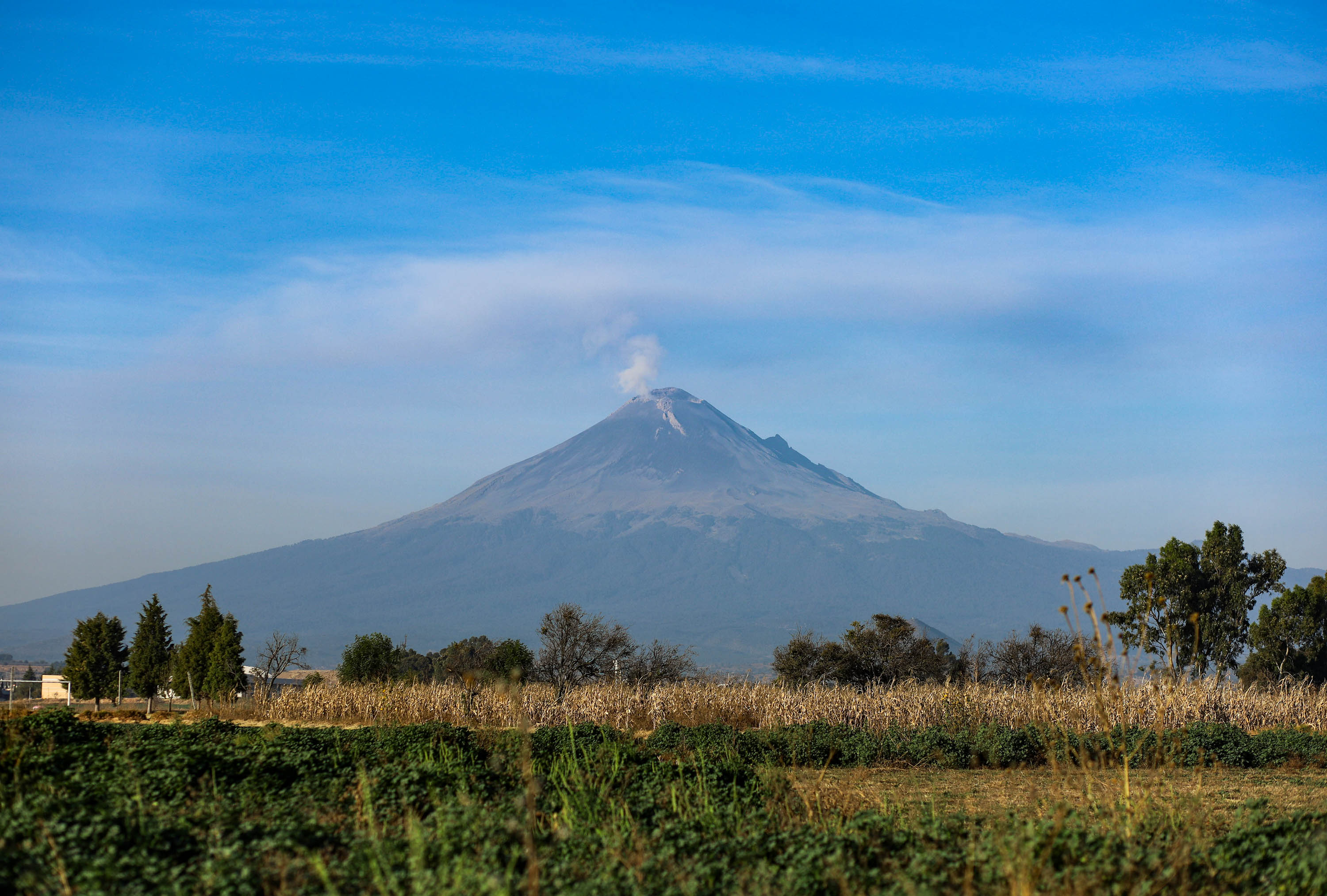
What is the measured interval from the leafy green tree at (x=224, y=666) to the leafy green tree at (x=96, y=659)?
18.0ft

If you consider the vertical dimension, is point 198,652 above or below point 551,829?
below

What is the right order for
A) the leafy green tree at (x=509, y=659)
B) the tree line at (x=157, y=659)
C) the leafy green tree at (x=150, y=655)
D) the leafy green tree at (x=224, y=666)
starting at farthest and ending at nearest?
the leafy green tree at (x=150, y=655)
the leafy green tree at (x=509, y=659)
the tree line at (x=157, y=659)
the leafy green tree at (x=224, y=666)

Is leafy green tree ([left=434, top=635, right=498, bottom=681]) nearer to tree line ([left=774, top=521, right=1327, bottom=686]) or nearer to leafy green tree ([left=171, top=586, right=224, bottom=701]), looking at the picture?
leafy green tree ([left=171, top=586, right=224, bottom=701])

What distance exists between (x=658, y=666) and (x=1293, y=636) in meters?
25.2

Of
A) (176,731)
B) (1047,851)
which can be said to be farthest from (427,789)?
(176,731)

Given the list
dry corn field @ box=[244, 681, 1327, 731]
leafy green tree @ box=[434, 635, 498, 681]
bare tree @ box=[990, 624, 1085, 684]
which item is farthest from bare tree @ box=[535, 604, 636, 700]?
bare tree @ box=[990, 624, 1085, 684]

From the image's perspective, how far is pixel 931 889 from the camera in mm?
5133

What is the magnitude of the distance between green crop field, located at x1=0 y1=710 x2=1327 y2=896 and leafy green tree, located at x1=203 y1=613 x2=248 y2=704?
24.7 m

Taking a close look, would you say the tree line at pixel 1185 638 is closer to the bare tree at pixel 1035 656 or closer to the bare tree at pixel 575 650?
the bare tree at pixel 1035 656

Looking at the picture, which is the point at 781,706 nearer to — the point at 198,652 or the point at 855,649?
the point at 855,649

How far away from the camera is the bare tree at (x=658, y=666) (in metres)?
34.8

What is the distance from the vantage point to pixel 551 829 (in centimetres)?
677

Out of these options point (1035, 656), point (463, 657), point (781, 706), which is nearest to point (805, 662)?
point (1035, 656)

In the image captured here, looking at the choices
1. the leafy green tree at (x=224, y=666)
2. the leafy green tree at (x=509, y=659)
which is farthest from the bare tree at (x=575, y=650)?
the leafy green tree at (x=224, y=666)
